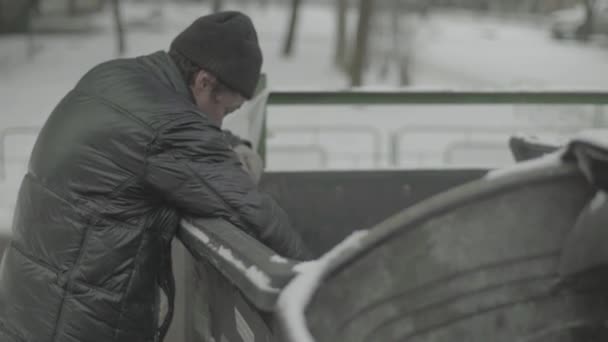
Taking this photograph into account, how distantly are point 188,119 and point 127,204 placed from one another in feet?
0.86

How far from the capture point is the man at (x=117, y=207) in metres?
2.36

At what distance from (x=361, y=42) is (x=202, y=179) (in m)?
19.1

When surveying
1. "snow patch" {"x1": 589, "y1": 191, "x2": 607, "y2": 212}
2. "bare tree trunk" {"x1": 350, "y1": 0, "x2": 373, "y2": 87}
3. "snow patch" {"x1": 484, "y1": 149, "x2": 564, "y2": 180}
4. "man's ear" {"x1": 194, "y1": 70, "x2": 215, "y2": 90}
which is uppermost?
"snow patch" {"x1": 484, "y1": 149, "x2": 564, "y2": 180}

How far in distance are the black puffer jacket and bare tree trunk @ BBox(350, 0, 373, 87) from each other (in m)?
18.6

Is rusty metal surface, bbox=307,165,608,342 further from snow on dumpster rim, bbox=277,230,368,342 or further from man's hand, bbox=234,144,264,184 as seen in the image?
man's hand, bbox=234,144,264,184

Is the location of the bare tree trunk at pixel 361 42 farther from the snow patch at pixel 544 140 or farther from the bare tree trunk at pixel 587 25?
the snow patch at pixel 544 140

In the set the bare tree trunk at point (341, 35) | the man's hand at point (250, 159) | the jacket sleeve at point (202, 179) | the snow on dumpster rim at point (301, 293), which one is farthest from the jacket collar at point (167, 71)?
the bare tree trunk at point (341, 35)

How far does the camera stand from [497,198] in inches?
69.7

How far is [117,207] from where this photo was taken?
2.37 m

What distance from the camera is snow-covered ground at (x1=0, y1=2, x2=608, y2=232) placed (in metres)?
11.5

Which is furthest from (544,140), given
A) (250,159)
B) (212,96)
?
(212,96)

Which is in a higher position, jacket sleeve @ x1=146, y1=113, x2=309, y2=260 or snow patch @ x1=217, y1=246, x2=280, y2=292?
snow patch @ x1=217, y1=246, x2=280, y2=292

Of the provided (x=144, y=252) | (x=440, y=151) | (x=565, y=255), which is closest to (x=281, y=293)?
(x=565, y=255)

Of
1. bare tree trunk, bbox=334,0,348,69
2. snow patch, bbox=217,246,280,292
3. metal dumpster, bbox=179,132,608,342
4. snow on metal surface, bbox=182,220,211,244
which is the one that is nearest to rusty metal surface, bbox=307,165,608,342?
metal dumpster, bbox=179,132,608,342
